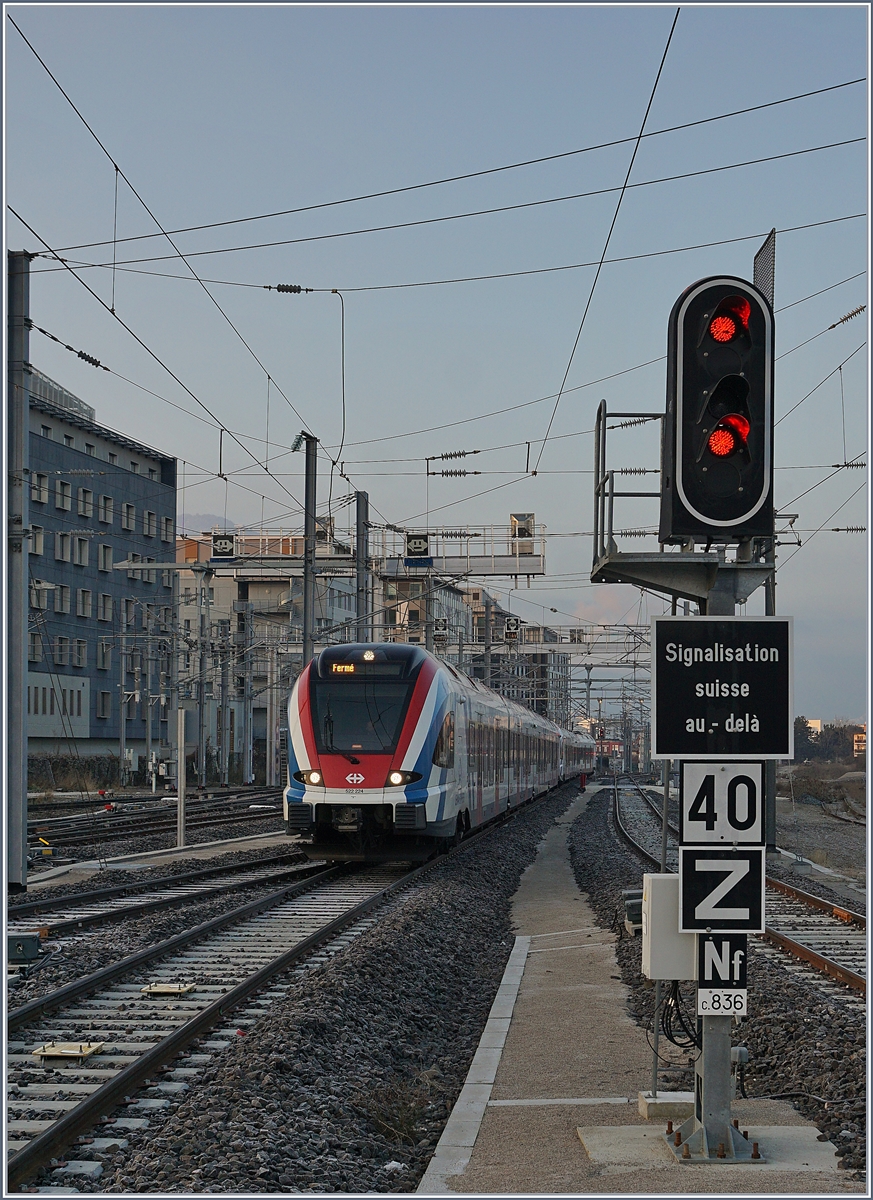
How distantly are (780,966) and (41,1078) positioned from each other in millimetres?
6774

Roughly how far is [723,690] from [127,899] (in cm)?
1098

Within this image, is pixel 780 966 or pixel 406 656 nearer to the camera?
pixel 780 966

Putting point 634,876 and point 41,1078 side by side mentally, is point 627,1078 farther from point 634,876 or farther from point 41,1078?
point 634,876

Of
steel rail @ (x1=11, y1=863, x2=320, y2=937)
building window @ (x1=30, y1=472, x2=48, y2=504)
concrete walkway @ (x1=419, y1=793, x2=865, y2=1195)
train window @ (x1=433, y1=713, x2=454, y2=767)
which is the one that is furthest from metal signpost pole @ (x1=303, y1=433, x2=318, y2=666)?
building window @ (x1=30, y1=472, x2=48, y2=504)

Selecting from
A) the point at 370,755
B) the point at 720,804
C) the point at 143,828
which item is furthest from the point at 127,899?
the point at 143,828

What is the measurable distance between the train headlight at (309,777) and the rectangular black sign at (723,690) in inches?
501

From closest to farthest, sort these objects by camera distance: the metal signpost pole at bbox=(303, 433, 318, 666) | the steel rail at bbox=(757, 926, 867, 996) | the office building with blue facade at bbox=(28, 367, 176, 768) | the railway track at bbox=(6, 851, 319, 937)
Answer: the steel rail at bbox=(757, 926, 867, 996) < the railway track at bbox=(6, 851, 319, 937) < the metal signpost pole at bbox=(303, 433, 318, 666) < the office building with blue facade at bbox=(28, 367, 176, 768)

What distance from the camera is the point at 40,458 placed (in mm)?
56469

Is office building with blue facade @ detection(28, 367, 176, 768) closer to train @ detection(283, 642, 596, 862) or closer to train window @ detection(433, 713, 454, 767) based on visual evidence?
train window @ detection(433, 713, 454, 767)

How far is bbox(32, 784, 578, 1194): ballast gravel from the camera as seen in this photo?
5832 millimetres

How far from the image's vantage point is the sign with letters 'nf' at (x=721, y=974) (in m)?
5.89

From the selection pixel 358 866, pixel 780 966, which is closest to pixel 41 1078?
pixel 780 966

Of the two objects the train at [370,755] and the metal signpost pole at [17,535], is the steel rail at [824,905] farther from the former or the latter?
the metal signpost pole at [17,535]

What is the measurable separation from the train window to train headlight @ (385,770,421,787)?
638 mm
